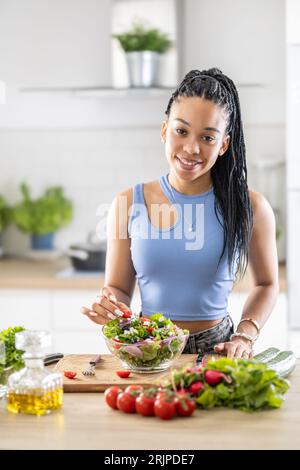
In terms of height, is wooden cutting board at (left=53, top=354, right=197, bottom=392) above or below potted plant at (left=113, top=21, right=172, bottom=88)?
below

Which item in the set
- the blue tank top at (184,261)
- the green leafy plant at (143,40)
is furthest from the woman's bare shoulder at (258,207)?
the green leafy plant at (143,40)

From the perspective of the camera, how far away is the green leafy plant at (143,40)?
369 centimetres

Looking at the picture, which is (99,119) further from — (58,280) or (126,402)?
(126,402)

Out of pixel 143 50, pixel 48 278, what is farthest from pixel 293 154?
pixel 48 278

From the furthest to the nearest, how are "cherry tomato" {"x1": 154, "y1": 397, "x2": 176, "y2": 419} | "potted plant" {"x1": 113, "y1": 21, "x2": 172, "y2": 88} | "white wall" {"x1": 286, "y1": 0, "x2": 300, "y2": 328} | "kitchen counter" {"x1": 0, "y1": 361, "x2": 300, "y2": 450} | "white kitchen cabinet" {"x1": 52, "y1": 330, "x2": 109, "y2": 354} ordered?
1. "potted plant" {"x1": 113, "y1": 21, "x2": 172, "y2": 88}
2. "white kitchen cabinet" {"x1": 52, "y1": 330, "x2": 109, "y2": 354}
3. "white wall" {"x1": 286, "y1": 0, "x2": 300, "y2": 328}
4. "cherry tomato" {"x1": 154, "y1": 397, "x2": 176, "y2": 419}
5. "kitchen counter" {"x1": 0, "y1": 361, "x2": 300, "y2": 450}

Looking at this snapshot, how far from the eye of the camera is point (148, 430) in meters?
1.57

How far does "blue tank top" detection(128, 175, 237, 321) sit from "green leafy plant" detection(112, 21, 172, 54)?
5.04 feet

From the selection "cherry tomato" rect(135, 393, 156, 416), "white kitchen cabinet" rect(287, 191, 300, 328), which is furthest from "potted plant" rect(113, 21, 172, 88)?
"cherry tomato" rect(135, 393, 156, 416)

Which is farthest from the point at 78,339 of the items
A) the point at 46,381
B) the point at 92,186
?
the point at 46,381

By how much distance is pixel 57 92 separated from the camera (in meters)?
3.98

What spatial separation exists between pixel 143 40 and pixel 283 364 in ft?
6.97

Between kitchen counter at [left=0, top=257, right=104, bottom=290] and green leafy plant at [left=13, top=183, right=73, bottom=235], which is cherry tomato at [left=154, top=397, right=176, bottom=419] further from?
green leafy plant at [left=13, top=183, right=73, bottom=235]

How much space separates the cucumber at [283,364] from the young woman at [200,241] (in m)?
0.20

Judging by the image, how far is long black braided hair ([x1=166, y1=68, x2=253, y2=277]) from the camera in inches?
88.2
